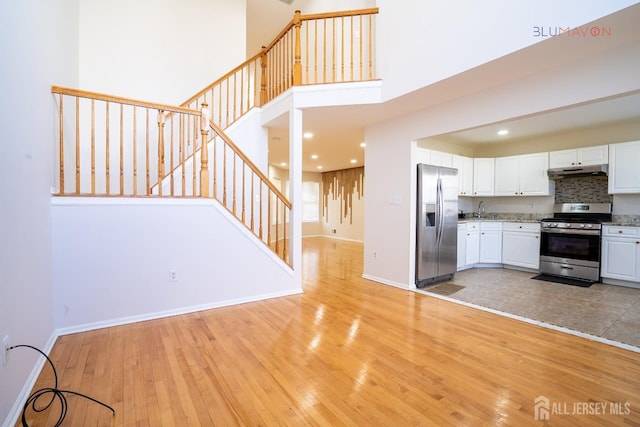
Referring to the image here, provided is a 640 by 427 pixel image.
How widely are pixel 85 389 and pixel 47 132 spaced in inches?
82.1

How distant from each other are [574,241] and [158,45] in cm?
752

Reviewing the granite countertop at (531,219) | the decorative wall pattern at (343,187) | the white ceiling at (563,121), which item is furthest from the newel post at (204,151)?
the decorative wall pattern at (343,187)

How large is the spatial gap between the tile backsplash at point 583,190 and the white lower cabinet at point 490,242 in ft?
3.73

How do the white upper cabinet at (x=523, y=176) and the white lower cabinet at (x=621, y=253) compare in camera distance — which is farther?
the white upper cabinet at (x=523, y=176)

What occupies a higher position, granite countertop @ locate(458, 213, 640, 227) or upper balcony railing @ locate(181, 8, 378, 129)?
upper balcony railing @ locate(181, 8, 378, 129)

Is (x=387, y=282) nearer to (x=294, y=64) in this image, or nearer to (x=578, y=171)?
(x=294, y=64)

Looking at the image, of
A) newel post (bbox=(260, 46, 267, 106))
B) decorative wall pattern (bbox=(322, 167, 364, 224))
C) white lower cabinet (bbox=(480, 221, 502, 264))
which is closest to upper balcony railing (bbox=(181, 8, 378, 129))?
newel post (bbox=(260, 46, 267, 106))

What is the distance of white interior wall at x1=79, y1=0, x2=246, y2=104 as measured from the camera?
4344 mm

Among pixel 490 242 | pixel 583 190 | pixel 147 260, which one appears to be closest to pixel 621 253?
pixel 583 190

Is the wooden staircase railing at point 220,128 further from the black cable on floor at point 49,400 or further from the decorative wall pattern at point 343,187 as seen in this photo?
the decorative wall pattern at point 343,187

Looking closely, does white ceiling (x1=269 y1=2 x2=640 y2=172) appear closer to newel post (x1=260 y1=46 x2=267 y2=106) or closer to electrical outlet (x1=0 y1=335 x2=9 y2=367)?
newel post (x1=260 y1=46 x2=267 y2=106)

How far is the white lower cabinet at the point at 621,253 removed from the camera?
13.3ft

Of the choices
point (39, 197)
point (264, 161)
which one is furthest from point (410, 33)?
point (39, 197)

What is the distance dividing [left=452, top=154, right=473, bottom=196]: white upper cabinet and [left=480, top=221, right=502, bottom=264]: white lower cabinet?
27.8 inches
